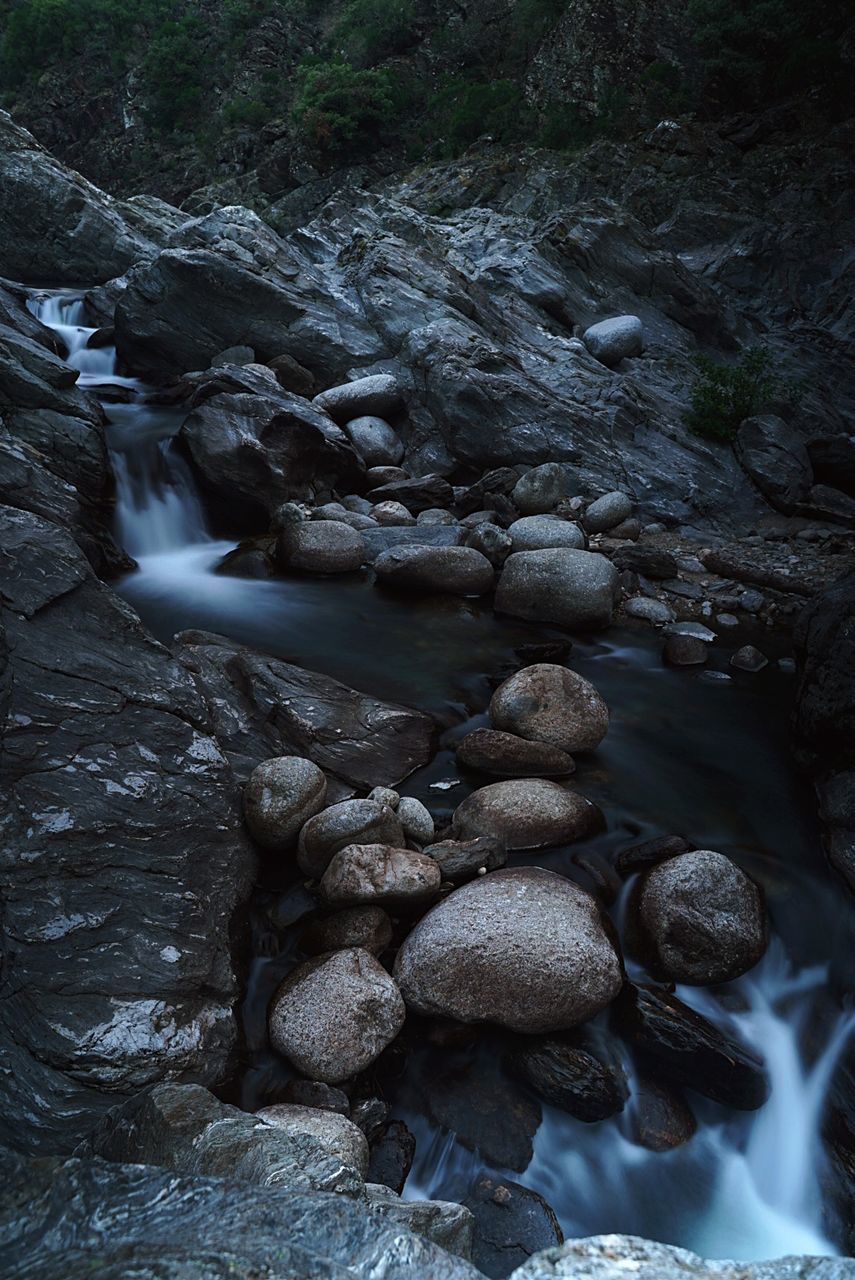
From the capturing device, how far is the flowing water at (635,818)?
3293 millimetres

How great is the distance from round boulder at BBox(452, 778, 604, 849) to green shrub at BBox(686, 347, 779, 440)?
33.5 feet

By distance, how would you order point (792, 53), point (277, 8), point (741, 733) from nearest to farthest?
point (741, 733)
point (792, 53)
point (277, 8)

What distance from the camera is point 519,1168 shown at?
3.26 metres

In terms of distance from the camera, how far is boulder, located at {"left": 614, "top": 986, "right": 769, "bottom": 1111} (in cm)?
360

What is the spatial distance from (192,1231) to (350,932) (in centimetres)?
258

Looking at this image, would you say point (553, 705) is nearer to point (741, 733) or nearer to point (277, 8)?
point (741, 733)

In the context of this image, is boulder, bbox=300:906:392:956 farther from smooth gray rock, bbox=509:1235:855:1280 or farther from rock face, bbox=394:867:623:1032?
smooth gray rock, bbox=509:1235:855:1280

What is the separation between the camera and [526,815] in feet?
15.5

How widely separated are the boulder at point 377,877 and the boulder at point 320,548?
17.6 ft

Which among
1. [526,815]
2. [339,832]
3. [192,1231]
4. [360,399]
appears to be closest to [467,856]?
[526,815]

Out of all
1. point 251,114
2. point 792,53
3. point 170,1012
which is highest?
point 251,114

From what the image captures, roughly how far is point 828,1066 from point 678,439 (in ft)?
36.0

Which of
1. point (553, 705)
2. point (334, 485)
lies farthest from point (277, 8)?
point (553, 705)

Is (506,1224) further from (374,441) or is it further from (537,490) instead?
(374,441)
